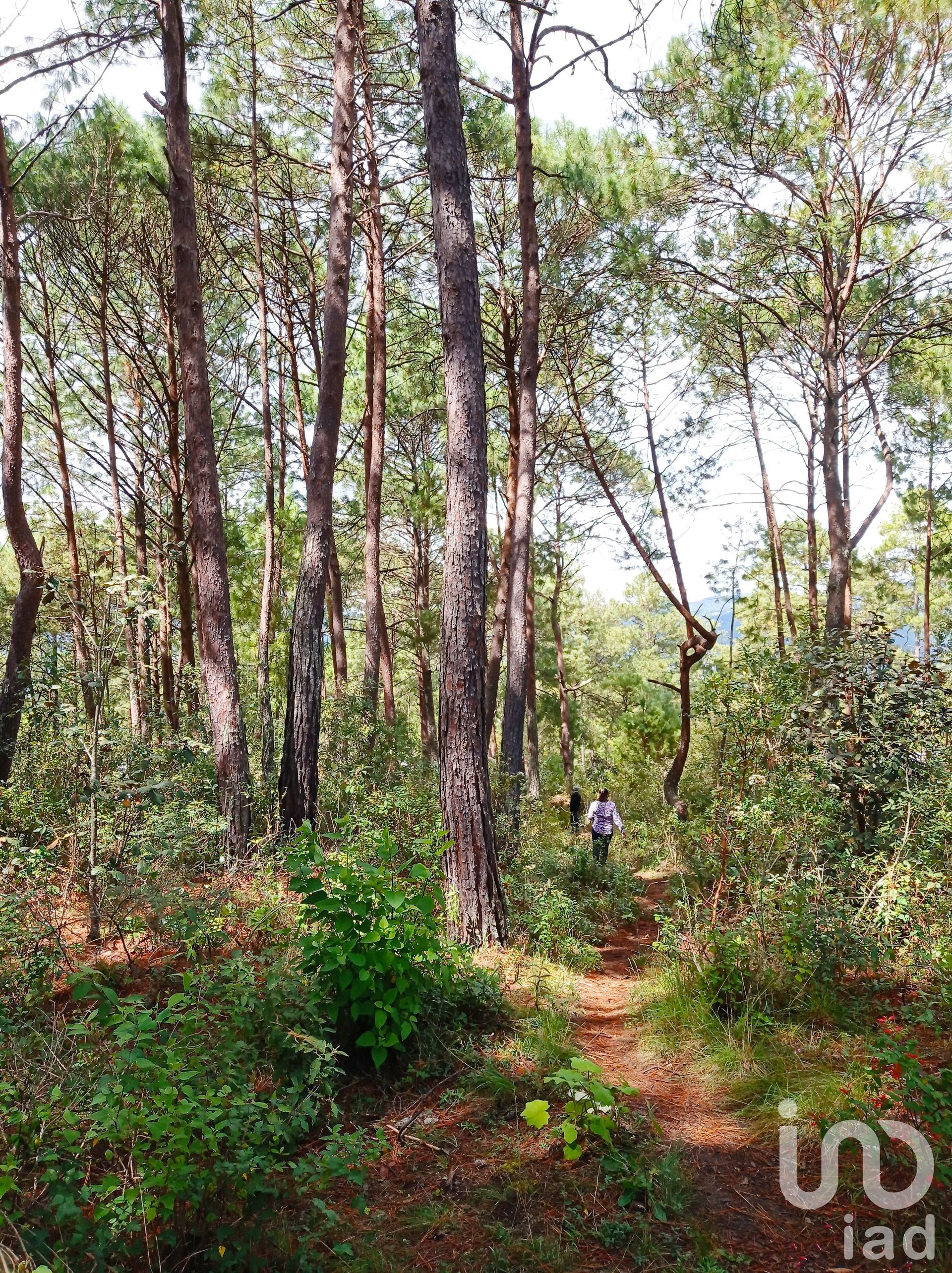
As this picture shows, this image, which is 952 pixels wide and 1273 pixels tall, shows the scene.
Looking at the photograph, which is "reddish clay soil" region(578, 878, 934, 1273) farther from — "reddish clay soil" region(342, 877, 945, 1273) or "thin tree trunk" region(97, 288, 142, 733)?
"thin tree trunk" region(97, 288, 142, 733)

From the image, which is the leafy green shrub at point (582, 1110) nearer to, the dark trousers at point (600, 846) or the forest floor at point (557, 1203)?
the forest floor at point (557, 1203)

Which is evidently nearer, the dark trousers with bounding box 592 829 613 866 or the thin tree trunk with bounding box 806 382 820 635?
the dark trousers with bounding box 592 829 613 866

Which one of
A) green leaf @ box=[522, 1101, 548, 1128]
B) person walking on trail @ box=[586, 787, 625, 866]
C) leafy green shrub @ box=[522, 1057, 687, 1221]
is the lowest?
person walking on trail @ box=[586, 787, 625, 866]

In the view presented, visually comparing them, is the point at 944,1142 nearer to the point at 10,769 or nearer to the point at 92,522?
the point at 10,769

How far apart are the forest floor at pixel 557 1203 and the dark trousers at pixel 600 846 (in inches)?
229

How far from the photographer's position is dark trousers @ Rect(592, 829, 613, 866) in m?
9.47

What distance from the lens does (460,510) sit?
5383 millimetres

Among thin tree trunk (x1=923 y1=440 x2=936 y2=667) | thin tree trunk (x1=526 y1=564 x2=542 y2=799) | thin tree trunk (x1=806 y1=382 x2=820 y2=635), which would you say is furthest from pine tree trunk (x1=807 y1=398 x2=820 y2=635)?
thin tree trunk (x1=526 y1=564 x2=542 y2=799)

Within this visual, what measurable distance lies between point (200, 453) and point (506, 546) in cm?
584

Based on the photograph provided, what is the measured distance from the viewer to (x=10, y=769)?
7.49m

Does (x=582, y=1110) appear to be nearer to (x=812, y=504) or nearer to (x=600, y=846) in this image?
(x=600, y=846)

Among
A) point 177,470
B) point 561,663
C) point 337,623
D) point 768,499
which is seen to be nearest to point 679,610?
Result: point 768,499

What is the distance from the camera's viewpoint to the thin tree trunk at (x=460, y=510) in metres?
5.16

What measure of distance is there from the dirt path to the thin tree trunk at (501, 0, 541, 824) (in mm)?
5052
